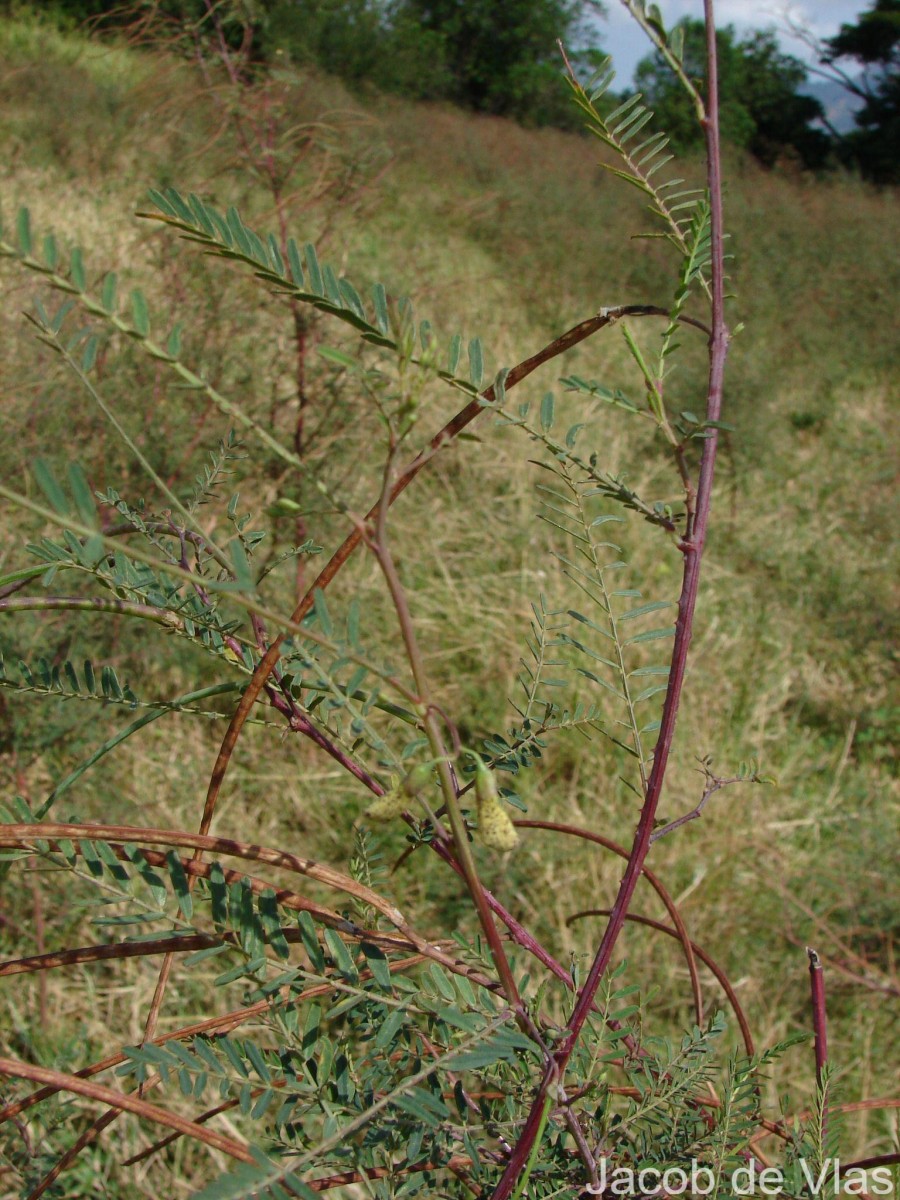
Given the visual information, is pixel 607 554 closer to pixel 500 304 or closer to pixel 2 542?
pixel 2 542

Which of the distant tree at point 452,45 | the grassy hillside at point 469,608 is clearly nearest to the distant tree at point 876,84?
the distant tree at point 452,45

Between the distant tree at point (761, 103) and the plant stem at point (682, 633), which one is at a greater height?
the distant tree at point (761, 103)

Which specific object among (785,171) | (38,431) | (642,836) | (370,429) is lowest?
(38,431)

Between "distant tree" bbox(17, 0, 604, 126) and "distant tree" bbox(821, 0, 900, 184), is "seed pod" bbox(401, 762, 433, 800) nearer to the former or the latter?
"distant tree" bbox(17, 0, 604, 126)

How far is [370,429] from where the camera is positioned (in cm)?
213

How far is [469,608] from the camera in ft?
A: 6.41

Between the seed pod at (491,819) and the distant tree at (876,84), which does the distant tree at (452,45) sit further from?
the seed pod at (491,819)

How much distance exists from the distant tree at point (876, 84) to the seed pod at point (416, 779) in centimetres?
972

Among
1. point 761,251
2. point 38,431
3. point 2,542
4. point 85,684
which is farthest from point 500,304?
point 85,684

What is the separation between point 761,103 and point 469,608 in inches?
439

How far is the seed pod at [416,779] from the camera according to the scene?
8.5 inches

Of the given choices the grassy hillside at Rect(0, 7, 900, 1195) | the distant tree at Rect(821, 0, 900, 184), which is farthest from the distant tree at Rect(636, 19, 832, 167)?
the grassy hillside at Rect(0, 7, 900, 1195)

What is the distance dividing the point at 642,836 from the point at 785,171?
8666 mm

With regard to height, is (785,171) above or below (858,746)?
above
